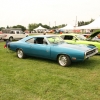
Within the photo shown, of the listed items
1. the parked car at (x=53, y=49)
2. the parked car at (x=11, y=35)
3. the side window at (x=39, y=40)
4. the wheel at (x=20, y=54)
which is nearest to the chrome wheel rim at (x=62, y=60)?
the parked car at (x=53, y=49)

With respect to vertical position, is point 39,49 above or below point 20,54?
above

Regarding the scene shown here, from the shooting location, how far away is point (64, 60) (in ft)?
22.0

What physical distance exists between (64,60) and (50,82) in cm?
201

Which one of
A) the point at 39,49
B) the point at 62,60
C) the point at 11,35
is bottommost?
the point at 62,60

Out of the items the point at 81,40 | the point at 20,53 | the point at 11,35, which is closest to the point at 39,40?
the point at 20,53

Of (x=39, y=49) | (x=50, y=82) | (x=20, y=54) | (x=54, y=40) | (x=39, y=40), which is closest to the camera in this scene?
(x=50, y=82)

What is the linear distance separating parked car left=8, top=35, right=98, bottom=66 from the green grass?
430mm

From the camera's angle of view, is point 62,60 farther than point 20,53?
No

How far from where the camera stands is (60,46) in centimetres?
692

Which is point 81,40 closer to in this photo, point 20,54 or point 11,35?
point 20,54

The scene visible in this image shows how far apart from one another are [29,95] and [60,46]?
331cm

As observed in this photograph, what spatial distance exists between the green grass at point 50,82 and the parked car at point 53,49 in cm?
43

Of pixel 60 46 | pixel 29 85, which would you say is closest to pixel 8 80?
pixel 29 85

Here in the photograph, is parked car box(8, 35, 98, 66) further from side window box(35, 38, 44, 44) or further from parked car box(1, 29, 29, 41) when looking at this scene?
parked car box(1, 29, 29, 41)
